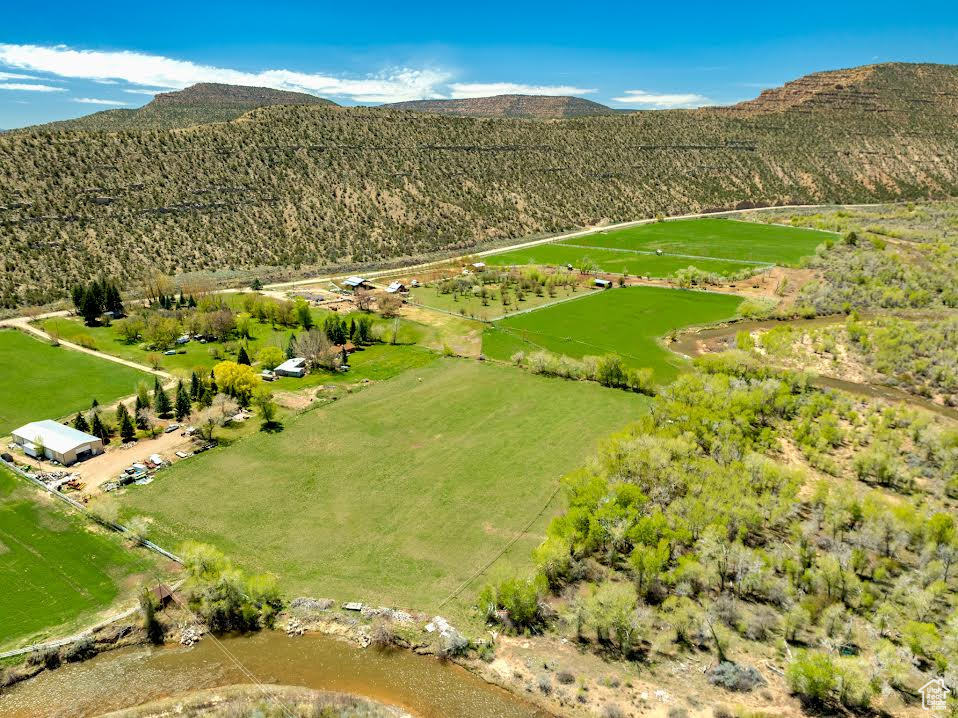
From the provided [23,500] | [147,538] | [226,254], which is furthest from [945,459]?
[226,254]

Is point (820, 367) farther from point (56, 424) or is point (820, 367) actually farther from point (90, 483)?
point (56, 424)

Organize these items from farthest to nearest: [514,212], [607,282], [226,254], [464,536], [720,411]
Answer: [514,212] < [226,254] < [607,282] < [720,411] < [464,536]

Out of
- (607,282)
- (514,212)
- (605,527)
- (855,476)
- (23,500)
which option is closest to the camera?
(605,527)

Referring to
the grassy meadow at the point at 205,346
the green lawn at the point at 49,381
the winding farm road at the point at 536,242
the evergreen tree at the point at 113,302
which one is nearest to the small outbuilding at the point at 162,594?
the green lawn at the point at 49,381

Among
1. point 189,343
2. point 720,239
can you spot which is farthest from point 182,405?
point 720,239

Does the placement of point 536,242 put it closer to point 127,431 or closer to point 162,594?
point 127,431

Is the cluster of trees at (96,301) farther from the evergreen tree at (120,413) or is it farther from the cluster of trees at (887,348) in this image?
the cluster of trees at (887,348)
